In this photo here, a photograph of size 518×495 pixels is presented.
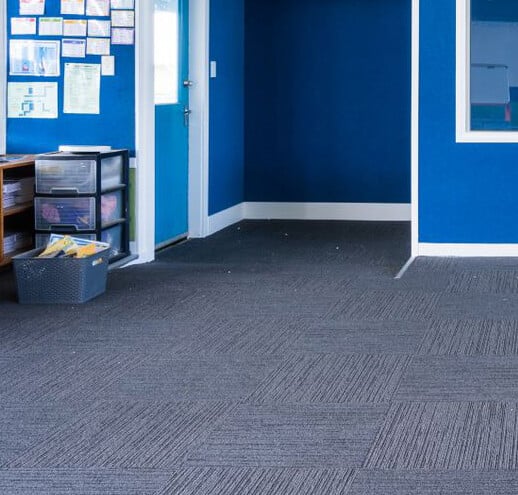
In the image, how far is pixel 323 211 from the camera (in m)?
9.66

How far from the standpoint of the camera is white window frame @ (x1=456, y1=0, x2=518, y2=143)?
23.1ft

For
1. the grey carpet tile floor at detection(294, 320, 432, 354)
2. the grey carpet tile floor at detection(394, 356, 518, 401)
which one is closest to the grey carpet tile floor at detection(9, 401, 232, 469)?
the grey carpet tile floor at detection(394, 356, 518, 401)

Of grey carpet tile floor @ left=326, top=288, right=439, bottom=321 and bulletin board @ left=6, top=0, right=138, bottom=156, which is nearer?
grey carpet tile floor @ left=326, top=288, right=439, bottom=321

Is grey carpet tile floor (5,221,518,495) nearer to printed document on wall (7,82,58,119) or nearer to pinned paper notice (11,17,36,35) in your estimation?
printed document on wall (7,82,58,119)

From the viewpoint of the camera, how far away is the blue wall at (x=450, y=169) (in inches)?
279

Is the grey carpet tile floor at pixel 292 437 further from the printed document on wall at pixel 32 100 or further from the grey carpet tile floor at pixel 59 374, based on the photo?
the printed document on wall at pixel 32 100

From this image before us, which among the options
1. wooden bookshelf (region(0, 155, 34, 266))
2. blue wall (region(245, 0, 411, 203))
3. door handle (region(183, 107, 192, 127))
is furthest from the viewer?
blue wall (region(245, 0, 411, 203))

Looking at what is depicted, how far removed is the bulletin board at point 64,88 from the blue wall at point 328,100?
2.87 meters

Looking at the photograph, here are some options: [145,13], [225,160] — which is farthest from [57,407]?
[225,160]

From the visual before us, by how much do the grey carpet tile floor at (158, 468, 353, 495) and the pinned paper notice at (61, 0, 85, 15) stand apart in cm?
427

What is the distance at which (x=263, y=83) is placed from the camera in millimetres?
9648

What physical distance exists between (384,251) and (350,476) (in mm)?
4686

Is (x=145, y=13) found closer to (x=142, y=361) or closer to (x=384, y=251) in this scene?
(x=384, y=251)

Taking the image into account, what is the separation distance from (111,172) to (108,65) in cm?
64
